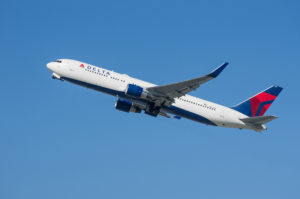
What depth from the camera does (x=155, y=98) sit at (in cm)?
4781

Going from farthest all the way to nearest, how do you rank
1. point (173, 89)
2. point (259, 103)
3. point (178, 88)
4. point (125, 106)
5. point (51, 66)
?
point (259, 103)
point (125, 106)
point (51, 66)
point (173, 89)
point (178, 88)

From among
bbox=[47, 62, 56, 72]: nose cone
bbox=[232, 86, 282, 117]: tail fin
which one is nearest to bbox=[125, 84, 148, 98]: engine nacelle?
bbox=[47, 62, 56, 72]: nose cone

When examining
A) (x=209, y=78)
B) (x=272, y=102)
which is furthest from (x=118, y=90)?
(x=272, y=102)

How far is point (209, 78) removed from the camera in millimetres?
43062

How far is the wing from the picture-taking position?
145 feet

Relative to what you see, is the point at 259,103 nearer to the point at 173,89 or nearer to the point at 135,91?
the point at 173,89

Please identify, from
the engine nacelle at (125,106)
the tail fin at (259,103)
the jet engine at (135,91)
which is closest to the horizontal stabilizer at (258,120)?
the tail fin at (259,103)

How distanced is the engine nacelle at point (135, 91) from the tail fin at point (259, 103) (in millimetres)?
12737

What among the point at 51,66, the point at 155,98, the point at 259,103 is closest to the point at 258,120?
the point at 259,103

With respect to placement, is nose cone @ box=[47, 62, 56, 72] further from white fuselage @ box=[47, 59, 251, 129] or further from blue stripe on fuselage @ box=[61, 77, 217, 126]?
blue stripe on fuselage @ box=[61, 77, 217, 126]

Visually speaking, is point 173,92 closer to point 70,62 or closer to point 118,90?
point 118,90

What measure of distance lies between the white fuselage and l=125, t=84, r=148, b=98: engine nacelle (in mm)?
1292

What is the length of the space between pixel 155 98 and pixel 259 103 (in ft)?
46.3

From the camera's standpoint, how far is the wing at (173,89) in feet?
145
